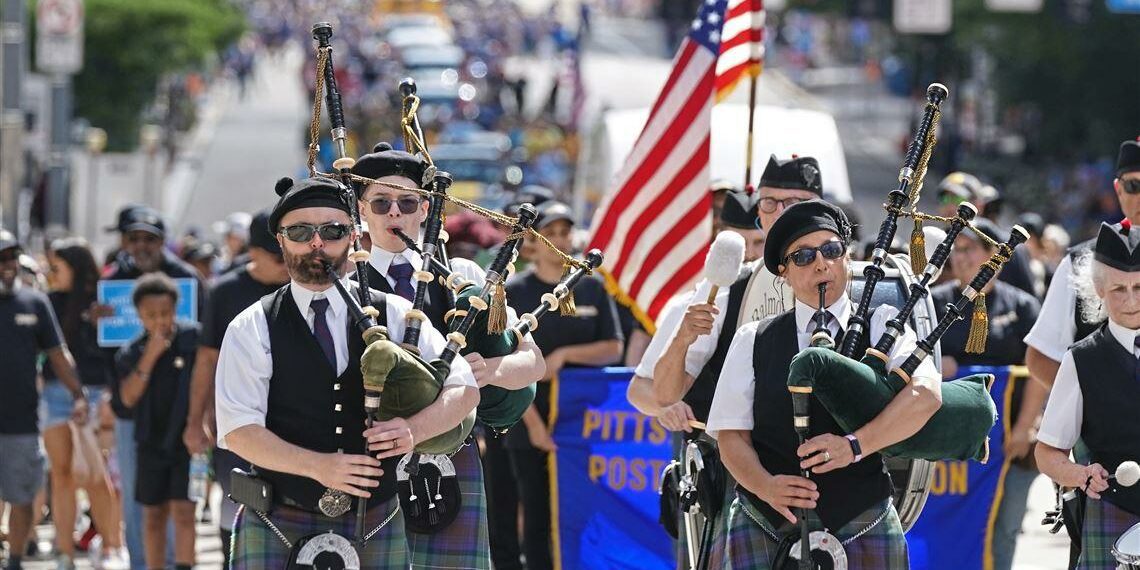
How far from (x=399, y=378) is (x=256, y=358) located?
1.40 feet

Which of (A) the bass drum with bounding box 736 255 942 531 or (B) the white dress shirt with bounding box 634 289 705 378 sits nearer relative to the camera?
(A) the bass drum with bounding box 736 255 942 531

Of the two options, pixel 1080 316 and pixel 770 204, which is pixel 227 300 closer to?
pixel 770 204

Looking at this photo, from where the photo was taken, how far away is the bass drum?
714 cm

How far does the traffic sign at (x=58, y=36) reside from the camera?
62.4ft

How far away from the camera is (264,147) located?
45.7 meters

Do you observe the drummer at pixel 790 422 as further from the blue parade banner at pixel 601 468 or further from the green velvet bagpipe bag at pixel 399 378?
the blue parade banner at pixel 601 468

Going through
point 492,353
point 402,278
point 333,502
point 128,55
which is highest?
point 128,55

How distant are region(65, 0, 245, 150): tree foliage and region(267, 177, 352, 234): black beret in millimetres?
31130

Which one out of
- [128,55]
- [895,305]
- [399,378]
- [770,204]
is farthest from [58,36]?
[128,55]

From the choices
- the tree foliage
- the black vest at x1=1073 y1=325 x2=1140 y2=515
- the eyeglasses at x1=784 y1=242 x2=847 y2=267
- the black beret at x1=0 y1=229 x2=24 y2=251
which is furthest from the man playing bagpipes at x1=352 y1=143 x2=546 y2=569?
the tree foliage

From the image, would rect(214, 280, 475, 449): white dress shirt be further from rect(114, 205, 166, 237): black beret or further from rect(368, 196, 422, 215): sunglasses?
rect(114, 205, 166, 237): black beret

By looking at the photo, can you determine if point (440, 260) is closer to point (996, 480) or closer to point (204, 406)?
point (204, 406)

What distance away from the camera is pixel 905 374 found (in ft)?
20.8

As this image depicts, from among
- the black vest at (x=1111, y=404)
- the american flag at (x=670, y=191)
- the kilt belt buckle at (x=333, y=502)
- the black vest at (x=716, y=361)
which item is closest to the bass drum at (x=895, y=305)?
the black vest at (x=716, y=361)
